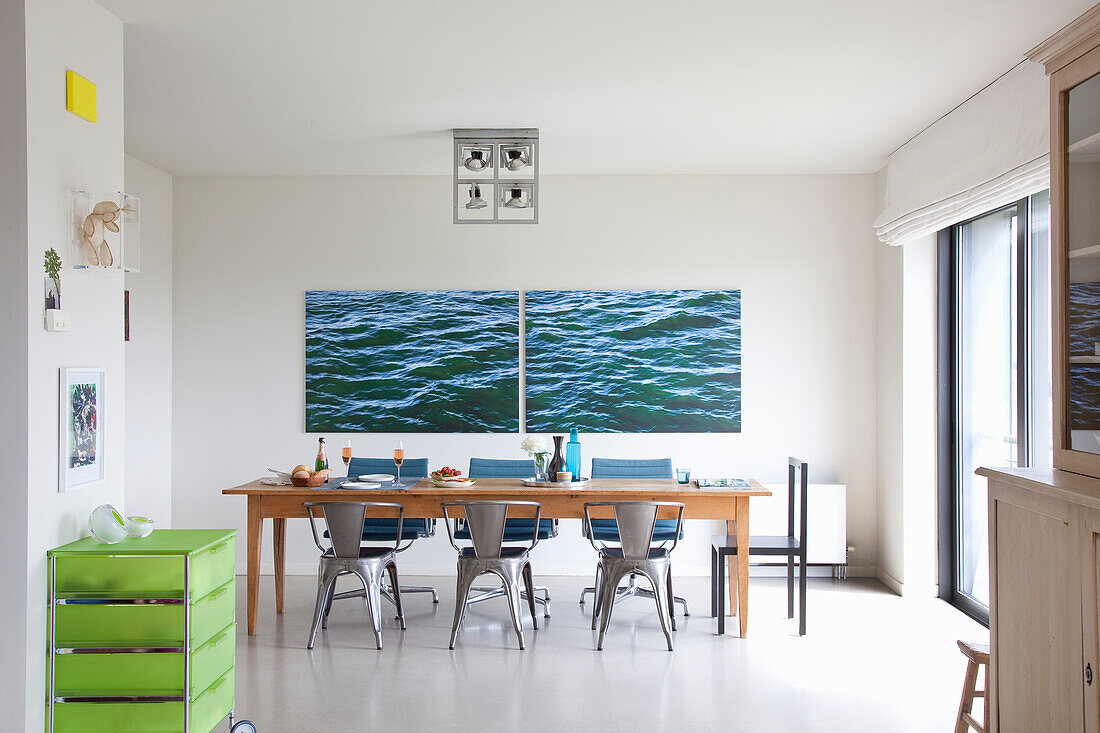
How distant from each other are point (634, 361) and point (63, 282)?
397cm

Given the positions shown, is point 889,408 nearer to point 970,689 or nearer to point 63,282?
point 970,689

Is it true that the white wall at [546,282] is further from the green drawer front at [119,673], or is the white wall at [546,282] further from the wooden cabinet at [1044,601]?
the wooden cabinet at [1044,601]

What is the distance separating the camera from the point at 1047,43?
2.60 meters

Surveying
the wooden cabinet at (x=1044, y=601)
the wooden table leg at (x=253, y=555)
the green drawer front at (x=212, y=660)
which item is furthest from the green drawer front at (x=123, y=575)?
the wooden cabinet at (x=1044, y=601)

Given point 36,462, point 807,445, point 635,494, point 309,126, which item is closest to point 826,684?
point 635,494

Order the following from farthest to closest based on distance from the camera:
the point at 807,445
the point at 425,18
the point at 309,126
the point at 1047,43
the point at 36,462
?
the point at 807,445, the point at 309,126, the point at 425,18, the point at 36,462, the point at 1047,43

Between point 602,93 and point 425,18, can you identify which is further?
point 602,93

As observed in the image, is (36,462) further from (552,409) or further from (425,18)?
(552,409)

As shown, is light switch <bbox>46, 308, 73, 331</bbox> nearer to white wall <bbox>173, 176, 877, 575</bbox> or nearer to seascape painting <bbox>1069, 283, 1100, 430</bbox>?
white wall <bbox>173, 176, 877, 575</bbox>

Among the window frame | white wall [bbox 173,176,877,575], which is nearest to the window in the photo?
the window frame

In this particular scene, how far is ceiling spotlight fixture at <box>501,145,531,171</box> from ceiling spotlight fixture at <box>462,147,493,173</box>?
0.09m

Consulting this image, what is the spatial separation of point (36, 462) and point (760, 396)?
4.67 m

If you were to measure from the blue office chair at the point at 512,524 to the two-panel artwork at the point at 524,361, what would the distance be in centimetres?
75

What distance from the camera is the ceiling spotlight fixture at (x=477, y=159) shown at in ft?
16.7
